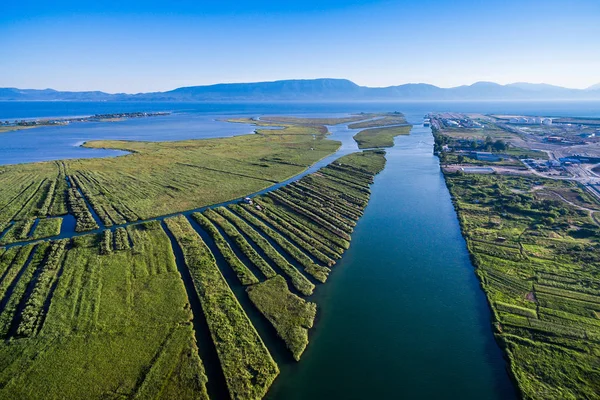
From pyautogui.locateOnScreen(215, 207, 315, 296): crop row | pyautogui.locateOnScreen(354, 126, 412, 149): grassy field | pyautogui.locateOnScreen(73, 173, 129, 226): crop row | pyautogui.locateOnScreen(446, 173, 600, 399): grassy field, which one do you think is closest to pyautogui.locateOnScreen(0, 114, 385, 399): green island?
pyautogui.locateOnScreen(215, 207, 315, 296): crop row

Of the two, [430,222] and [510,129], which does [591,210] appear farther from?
[510,129]

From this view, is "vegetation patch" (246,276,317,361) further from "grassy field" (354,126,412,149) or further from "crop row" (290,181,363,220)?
"grassy field" (354,126,412,149)

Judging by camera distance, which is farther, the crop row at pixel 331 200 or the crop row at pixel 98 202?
the crop row at pixel 331 200

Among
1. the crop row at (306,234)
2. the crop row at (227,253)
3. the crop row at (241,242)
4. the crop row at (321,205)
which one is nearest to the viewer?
the crop row at (227,253)

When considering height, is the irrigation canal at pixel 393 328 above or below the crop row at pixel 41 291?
below

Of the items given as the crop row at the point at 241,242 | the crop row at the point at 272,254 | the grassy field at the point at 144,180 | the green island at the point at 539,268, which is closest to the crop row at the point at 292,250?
the crop row at the point at 272,254

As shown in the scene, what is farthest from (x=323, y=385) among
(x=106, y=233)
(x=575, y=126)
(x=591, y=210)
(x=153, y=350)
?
(x=575, y=126)

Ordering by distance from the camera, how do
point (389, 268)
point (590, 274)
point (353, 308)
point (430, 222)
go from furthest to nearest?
point (430, 222)
point (389, 268)
point (590, 274)
point (353, 308)

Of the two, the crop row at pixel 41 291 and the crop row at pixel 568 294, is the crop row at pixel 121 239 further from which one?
the crop row at pixel 568 294
